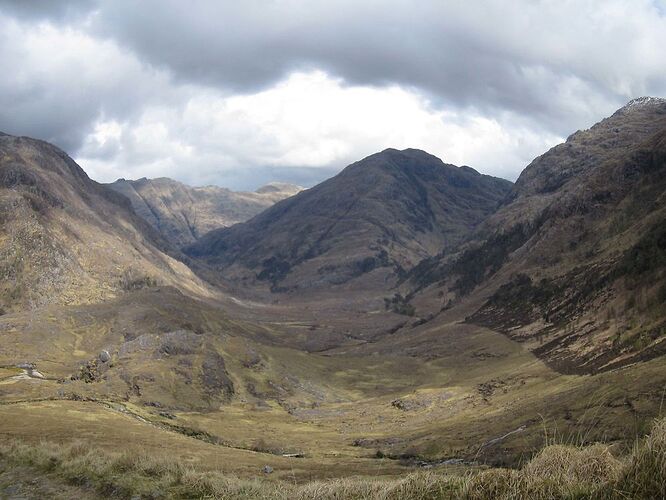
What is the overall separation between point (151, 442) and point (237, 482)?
178ft

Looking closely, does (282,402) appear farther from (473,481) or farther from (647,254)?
(473,481)

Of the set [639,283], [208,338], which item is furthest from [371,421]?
[639,283]

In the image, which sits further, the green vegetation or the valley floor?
the green vegetation

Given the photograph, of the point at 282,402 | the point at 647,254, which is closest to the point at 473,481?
the point at 282,402

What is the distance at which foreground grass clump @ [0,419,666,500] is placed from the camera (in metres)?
9.22

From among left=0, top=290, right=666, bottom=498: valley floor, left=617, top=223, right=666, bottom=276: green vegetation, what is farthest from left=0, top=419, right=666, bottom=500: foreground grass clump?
left=617, top=223, right=666, bottom=276: green vegetation

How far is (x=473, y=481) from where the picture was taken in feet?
37.1

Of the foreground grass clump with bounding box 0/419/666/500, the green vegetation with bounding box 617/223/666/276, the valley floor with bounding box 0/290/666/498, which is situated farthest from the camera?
the green vegetation with bounding box 617/223/666/276

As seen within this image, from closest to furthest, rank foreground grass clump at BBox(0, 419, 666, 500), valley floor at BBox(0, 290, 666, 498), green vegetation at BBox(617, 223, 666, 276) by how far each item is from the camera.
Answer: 1. foreground grass clump at BBox(0, 419, 666, 500)
2. valley floor at BBox(0, 290, 666, 498)
3. green vegetation at BBox(617, 223, 666, 276)

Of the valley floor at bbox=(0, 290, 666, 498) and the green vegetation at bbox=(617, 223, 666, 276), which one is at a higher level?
the green vegetation at bbox=(617, 223, 666, 276)

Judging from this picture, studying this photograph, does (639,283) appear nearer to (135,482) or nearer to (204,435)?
(204,435)

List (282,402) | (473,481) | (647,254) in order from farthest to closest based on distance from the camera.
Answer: (282,402) < (647,254) < (473,481)

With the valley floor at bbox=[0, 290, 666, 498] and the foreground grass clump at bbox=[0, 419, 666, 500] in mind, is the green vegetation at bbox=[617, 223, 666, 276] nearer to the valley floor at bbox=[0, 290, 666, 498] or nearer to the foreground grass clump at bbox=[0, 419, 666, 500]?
the valley floor at bbox=[0, 290, 666, 498]

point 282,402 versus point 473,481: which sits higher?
point 473,481
